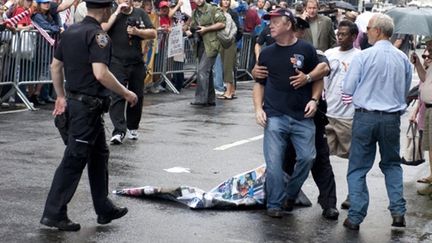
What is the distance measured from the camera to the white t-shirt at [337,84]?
30.9 feet

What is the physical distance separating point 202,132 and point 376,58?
5535 mm

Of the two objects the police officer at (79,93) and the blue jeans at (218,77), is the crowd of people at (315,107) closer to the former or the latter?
the police officer at (79,93)

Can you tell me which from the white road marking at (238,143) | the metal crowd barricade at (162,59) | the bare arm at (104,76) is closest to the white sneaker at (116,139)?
the white road marking at (238,143)

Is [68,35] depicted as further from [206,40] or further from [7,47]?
[206,40]

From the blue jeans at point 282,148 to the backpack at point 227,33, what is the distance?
8.59 meters

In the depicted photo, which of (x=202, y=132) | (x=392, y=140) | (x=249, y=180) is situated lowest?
(x=202, y=132)

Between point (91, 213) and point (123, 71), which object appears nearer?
point (91, 213)

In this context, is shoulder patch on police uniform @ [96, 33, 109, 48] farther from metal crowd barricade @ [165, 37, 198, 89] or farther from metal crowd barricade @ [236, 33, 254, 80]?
metal crowd barricade @ [236, 33, 254, 80]

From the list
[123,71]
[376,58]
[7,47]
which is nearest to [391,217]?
[376,58]

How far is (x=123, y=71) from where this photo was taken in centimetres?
1202

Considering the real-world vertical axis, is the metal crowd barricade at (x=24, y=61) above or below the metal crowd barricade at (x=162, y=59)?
above

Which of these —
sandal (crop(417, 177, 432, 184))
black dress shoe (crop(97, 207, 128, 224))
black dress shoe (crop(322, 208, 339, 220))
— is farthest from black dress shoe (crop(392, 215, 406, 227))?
black dress shoe (crop(97, 207, 128, 224))

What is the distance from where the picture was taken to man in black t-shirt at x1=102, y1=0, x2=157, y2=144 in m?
12.0

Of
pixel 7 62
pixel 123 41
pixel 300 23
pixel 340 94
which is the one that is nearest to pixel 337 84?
pixel 340 94
